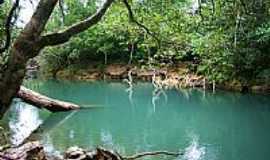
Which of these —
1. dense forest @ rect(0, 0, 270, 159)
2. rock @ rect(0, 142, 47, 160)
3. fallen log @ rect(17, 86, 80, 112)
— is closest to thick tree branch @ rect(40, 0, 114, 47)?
dense forest @ rect(0, 0, 270, 159)

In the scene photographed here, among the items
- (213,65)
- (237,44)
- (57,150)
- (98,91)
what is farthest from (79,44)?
(57,150)

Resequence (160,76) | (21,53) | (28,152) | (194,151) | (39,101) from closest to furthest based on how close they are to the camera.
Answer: (21,53), (28,152), (194,151), (39,101), (160,76)

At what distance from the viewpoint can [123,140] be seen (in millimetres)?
13102

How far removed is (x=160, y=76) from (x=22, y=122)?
15969 mm

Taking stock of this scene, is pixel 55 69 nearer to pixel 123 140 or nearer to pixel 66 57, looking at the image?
pixel 66 57

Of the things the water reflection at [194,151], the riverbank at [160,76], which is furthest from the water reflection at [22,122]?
the riverbank at [160,76]

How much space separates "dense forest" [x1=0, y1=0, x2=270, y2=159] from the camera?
456cm

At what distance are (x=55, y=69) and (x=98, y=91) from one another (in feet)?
41.3

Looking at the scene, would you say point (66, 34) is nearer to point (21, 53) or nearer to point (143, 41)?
point (21, 53)

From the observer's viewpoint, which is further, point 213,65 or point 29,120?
point 213,65

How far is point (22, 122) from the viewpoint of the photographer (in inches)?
628

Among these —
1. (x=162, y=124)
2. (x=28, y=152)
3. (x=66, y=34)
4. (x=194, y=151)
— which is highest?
(x=66, y=34)

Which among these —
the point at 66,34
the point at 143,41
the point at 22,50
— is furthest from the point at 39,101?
the point at 22,50

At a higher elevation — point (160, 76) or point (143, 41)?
point (143, 41)
